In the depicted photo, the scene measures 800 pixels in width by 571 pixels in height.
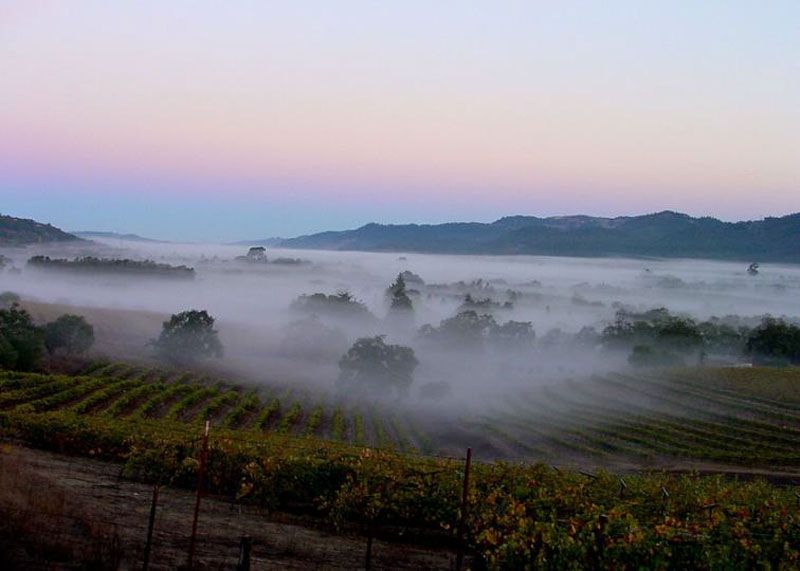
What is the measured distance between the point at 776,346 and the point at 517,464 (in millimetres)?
52767

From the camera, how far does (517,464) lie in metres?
28.3

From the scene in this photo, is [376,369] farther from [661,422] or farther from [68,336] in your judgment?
[68,336]

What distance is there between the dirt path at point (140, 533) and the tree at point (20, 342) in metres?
36.5

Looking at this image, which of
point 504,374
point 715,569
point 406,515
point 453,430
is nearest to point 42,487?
point 406,515

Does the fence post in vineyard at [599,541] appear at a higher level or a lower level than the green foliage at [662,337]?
higher

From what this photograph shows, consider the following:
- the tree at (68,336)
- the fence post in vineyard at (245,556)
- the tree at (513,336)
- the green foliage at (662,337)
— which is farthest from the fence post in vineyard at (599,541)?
the tree at (513,336)

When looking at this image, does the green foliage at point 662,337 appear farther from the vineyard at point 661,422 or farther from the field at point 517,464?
the field at point 517,464

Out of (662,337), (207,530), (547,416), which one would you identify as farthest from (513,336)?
(207,530)

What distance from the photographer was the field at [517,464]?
10.6 m

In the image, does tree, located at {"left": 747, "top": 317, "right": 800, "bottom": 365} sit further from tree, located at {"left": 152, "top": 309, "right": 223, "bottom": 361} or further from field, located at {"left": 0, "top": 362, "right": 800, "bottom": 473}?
tree, located at {"left": 152, "top": 309, "right": 223, "bottom": 361}

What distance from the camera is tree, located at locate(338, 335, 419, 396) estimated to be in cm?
6194

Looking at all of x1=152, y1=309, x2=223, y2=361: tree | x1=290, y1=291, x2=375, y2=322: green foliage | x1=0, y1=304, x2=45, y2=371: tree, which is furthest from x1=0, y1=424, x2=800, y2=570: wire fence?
x1=290, y1=291, x2=375, y2=322: green foliage

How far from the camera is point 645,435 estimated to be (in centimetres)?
4228

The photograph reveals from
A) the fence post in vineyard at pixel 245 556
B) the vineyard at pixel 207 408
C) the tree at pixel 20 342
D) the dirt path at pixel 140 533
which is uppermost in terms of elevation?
the fence post in vineyard at pixel 245 556
